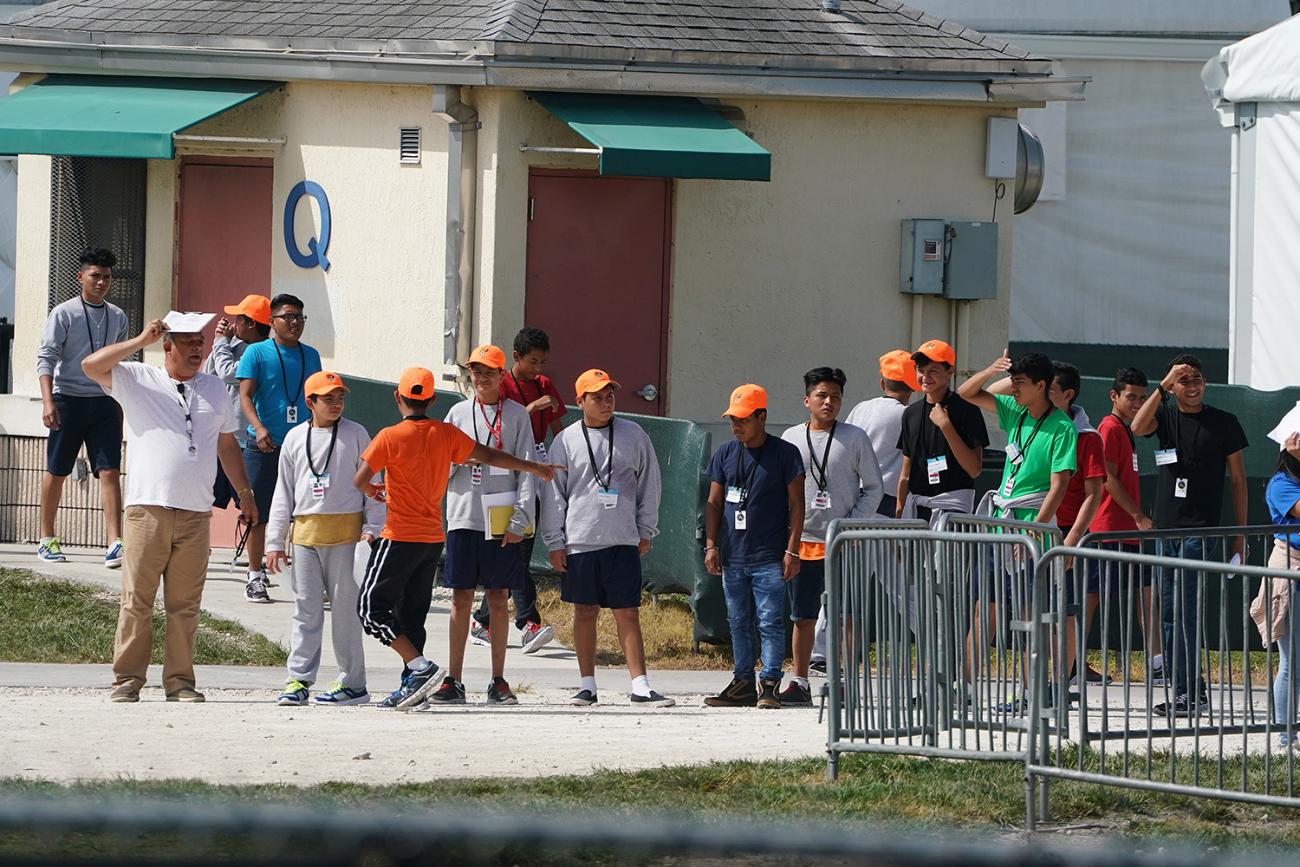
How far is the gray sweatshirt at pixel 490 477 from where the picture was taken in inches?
372

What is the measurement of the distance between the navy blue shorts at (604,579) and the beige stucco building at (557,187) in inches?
174

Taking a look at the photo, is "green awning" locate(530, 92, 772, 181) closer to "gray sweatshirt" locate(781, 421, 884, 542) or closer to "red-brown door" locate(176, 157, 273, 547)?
"red-brown door" locate(176, 157, 273, 547)

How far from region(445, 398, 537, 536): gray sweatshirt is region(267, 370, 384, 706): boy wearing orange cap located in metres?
0.48

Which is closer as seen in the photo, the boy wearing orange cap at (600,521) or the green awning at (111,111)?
the boy wearing orange cap at (600,521)

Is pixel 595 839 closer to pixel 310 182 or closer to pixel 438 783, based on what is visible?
pixel 438 783

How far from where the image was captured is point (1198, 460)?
10.1 m

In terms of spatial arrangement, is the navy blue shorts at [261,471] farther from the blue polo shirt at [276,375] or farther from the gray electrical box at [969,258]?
the gray electrical box at [969,258]

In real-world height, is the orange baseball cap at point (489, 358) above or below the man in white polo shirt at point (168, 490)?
above

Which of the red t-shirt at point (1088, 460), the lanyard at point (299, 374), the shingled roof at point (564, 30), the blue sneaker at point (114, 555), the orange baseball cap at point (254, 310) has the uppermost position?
the shingled roof at point (564, 30)

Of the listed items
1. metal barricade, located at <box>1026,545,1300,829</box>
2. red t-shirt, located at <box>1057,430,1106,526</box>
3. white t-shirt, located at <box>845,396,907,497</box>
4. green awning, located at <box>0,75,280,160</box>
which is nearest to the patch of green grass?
green awning, located at <box>0,75,280,160</box>

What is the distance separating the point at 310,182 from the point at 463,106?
1406 millimetres

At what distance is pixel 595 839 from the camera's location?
1.80 metres

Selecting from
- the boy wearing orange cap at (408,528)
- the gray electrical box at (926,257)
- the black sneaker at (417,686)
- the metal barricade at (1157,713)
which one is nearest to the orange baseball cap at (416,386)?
the boy wearing orange cap at (408,528)

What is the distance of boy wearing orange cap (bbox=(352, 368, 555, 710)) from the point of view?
8.88 metres
